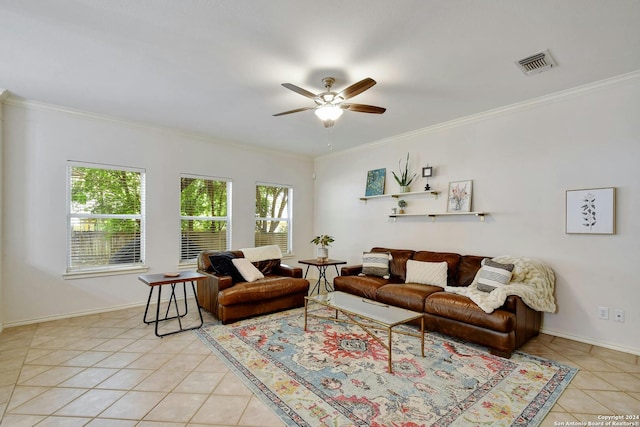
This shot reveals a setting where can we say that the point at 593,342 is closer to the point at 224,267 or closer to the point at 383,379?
the point at 383,379

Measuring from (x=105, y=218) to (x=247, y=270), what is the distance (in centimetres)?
209

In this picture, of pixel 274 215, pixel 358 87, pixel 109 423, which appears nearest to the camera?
pixel 109 423

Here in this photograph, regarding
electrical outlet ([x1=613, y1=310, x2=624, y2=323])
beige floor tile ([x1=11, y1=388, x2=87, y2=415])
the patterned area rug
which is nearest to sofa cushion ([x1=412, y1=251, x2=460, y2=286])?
the patterned area rug

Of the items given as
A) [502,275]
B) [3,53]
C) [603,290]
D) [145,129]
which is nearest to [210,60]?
[3,53]

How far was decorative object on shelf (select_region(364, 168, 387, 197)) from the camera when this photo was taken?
205 inches

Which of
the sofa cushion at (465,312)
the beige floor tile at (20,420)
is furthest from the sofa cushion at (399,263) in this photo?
the beige floor tile at (20,420)

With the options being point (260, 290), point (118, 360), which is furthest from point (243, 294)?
point (118, 360)

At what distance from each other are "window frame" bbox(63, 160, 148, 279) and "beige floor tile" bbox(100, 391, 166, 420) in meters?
2.49

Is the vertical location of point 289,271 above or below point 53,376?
above

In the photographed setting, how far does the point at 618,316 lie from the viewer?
118 inches

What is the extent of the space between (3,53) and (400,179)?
15.4 ft

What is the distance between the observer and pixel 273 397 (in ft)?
7.14

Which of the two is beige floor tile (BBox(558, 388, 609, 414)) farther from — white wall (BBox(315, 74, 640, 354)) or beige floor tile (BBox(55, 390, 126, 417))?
beige floor tile (BBox(55, 390, 126, 417))

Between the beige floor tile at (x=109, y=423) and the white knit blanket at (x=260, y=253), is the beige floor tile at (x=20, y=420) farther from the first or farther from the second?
the white knit blanket at (x=260, y=253)
